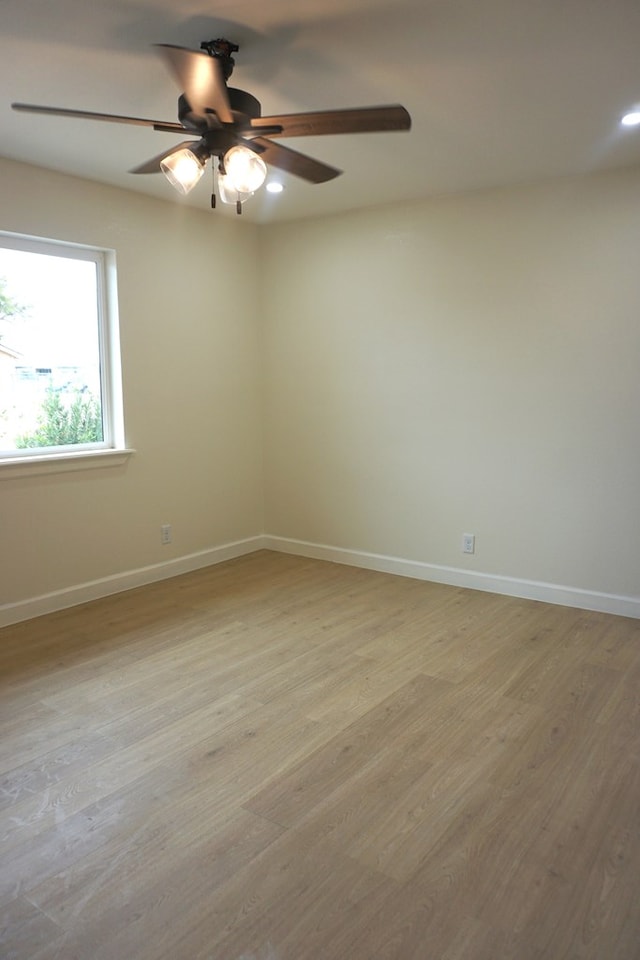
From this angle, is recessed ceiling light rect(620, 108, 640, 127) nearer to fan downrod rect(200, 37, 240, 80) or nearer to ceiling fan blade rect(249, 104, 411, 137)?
ceiling fan blade rect(249, 104, 411, 137)

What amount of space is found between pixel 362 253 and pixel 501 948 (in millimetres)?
4049

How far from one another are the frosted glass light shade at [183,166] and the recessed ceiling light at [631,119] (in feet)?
6.24

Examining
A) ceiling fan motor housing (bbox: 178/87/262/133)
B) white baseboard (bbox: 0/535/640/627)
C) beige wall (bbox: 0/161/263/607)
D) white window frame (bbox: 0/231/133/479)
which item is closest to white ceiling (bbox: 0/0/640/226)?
ceiling fan motor housing (bbox: 178/87/262/133)

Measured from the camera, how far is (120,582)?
4293 millimetres

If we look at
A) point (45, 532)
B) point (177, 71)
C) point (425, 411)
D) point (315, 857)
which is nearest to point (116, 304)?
point (45, 532)

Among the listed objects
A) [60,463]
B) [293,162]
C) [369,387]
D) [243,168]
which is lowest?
[60,463]

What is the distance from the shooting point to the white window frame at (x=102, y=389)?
3.77 meters

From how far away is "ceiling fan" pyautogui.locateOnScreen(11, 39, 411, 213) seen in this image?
195 centimetres

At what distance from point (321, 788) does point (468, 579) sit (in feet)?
7.86

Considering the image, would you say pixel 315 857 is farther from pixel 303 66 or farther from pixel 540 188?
pixel 540 188

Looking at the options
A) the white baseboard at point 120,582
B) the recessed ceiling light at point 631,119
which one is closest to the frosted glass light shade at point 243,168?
the recessed ceiling light at point 631,119

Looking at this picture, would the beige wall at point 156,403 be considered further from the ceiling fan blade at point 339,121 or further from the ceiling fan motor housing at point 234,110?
the ceiling fan blade at point 339,121

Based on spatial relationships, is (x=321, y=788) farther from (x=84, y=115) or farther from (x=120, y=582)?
(x=120, y=582)

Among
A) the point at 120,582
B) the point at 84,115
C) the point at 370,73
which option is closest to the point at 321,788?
the point at 84,115
